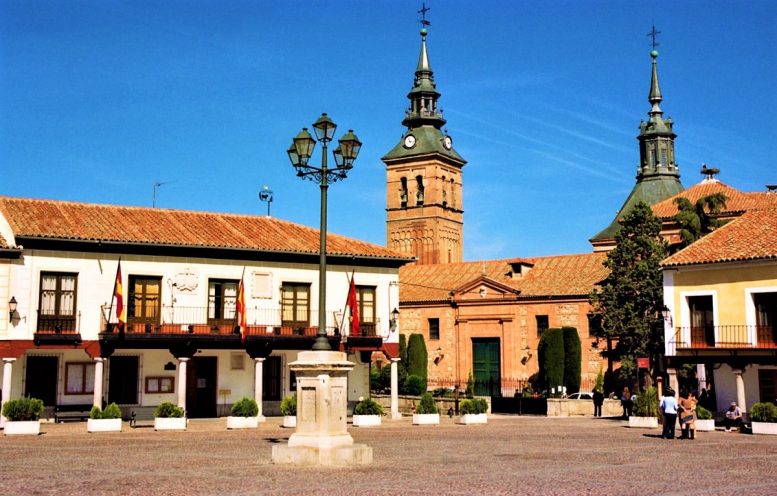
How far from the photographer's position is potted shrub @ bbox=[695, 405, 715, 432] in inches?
1071

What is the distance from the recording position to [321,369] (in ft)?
50.6

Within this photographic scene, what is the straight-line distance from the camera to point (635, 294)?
125 feet

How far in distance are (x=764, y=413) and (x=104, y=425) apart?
18.4 m

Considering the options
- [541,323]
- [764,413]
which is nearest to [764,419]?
[764,413]

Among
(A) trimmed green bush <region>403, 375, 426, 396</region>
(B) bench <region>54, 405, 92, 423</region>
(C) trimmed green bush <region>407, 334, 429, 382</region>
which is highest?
(C) trimmed green bush <region>407, 334, 429, 382</region>

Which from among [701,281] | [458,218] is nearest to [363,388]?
[701,281]

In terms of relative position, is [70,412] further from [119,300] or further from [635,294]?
[635,294]

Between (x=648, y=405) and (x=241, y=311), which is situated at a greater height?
(x=241, y=311)

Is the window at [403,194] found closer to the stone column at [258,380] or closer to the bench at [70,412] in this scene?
the stone column at [258,380]

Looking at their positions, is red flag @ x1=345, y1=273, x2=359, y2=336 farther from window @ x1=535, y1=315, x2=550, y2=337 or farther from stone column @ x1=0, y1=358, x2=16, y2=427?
window @ x1=535, y1=315, x2=550, y2=337

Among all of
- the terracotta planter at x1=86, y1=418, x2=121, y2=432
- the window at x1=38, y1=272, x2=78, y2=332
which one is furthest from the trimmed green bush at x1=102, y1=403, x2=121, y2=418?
the window at x1=38, y1=272, x2=78, y2=332

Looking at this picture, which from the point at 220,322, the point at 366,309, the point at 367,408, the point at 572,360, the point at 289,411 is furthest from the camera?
the point at 572,360

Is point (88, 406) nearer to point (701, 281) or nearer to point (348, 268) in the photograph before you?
point (348, 268)

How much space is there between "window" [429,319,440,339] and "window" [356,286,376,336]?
1975cm
